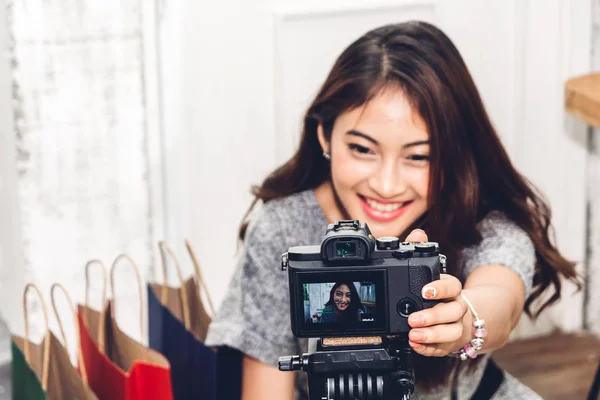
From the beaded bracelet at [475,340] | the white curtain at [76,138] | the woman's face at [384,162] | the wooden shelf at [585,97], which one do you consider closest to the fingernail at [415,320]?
the beaded bracelet at [475,340]

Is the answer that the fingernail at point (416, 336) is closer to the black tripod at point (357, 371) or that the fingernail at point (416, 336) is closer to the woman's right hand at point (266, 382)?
the black tripod at point (357, 371)

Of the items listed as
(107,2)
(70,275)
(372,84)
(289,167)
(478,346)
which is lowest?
(70,275)

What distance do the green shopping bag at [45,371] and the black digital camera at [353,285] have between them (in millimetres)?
464

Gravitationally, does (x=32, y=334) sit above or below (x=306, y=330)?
below

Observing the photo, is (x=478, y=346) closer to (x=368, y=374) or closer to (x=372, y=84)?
(x=368, y=374)

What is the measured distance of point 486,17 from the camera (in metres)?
1.99

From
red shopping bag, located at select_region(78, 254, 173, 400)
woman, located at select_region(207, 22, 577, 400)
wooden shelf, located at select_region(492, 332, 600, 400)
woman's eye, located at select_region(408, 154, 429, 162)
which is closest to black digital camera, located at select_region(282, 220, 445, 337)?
woman, located at select_region(207, 22, 577, 400)

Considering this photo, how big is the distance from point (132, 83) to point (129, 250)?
0.35 meters

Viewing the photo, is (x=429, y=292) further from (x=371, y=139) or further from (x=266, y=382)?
(x=266, y=382)

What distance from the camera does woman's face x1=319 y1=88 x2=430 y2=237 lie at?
1.13 metres

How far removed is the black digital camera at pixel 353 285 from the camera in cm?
78

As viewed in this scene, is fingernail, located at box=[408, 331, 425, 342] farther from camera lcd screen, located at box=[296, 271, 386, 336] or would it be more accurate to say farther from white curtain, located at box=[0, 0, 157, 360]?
white curtain, located at box=[0, 0, 157, 360]

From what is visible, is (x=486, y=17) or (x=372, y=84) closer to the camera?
(x=372, y=84)

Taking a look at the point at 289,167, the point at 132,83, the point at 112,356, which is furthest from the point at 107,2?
the point at 112,356
